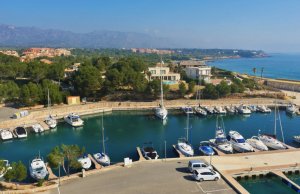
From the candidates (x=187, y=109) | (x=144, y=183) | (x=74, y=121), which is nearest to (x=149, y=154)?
(x=144, y=183)

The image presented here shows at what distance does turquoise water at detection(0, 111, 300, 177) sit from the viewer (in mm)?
40691

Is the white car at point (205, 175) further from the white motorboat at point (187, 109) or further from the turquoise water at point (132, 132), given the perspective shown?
the white motorboat at point (187, 109)

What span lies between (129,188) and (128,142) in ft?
64.4

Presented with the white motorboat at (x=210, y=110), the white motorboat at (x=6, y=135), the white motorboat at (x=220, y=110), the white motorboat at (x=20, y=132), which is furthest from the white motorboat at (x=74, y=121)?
the white motorboat at (x=220, y=110)

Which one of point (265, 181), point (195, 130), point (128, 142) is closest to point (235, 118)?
point (195, 130)

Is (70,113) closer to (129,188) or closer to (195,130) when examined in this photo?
(195,130)

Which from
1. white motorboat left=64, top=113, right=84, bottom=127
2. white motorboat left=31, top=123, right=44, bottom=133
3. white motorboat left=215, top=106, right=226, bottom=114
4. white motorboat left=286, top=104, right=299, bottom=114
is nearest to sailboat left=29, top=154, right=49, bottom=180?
white motorboat left=31, top=123, right=44, bottom=133

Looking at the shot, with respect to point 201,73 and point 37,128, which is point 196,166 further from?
point 201,73

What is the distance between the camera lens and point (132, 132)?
165 feet

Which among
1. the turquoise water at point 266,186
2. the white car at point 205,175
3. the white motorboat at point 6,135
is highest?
the white car at point 205,175

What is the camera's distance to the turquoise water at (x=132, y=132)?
40.7 m

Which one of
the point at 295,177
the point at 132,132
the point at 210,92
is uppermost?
the point at 210,92

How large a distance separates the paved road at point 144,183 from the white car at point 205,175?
0.34 m

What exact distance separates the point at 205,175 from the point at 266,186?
6.99 meters
